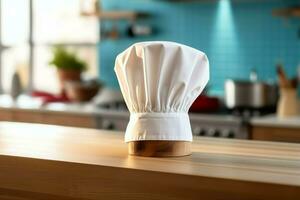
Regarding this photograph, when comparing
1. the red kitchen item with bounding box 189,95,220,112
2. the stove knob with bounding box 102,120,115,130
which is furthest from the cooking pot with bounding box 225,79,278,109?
the stove knob with bounding box 102,120,115,130

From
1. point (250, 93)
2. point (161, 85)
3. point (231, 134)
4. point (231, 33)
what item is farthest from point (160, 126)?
point (231, 33)

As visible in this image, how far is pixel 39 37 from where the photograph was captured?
5.83 metres

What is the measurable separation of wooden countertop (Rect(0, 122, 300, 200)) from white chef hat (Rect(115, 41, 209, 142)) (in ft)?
0.26

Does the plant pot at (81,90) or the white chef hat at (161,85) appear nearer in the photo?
the white chef hat at (161,85)

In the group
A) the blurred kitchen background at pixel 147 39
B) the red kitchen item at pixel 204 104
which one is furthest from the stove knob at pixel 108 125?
the red kitchen item at pixel 204 104

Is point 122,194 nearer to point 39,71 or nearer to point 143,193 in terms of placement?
point 143,193

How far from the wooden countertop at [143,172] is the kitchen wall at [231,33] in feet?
9.17

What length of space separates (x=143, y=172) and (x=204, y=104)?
3.02m

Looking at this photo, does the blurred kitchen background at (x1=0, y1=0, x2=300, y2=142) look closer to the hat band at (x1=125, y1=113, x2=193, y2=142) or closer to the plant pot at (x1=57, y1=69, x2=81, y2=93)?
the plant pot at (x1=57, y1=69, x2=81, y2=93)

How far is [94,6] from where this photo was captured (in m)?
5.22

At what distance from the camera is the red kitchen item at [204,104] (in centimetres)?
431

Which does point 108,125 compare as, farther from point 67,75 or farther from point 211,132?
point 67,75

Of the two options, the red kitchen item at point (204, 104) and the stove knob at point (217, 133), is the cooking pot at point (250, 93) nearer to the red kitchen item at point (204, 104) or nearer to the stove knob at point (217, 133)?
the red kitchen item at point (204, 104)

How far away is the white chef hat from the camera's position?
4.88ft
